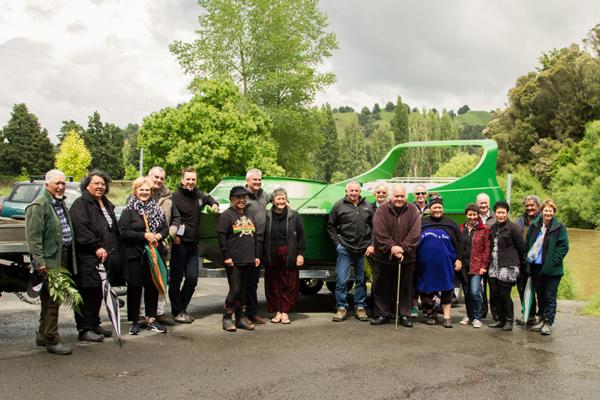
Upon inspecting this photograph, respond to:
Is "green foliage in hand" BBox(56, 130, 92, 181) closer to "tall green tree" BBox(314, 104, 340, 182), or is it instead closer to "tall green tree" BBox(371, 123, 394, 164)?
"tall green tree" BBox(314, 104, 340, 182)

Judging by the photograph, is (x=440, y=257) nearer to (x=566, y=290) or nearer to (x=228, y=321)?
(x=228, y=321)

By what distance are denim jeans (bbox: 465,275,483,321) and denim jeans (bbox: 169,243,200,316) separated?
3.66m

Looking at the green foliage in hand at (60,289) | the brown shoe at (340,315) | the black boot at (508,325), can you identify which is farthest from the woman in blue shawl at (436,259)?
the green foliage in hand at (60,289)

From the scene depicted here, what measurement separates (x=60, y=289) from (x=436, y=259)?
15.7 feet

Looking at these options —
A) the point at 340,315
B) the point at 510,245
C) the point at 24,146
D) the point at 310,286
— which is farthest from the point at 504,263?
the point at 24,146

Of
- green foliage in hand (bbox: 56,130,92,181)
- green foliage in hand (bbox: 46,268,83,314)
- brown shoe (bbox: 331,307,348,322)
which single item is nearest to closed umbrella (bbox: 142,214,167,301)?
green foliage in hand (bbox: 46,268,83,314)

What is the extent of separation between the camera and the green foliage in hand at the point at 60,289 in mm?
6852

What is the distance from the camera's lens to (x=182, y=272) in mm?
8836

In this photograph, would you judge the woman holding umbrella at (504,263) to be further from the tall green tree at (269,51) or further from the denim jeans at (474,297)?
the tall green tree at (269,51)

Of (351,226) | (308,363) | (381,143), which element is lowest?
(308,363)

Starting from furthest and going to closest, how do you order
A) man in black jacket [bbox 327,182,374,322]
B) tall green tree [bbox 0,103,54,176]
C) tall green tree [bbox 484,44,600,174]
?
tall green tree [bbox 0,103,54,176] → tall green tree [bbox 484,44,600,174] → man in black jacket [bbox 327,182,374,322]

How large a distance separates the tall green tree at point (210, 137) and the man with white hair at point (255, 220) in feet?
86.2

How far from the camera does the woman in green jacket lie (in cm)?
880

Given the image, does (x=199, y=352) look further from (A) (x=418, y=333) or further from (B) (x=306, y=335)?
(A) (x=418, y=333)
